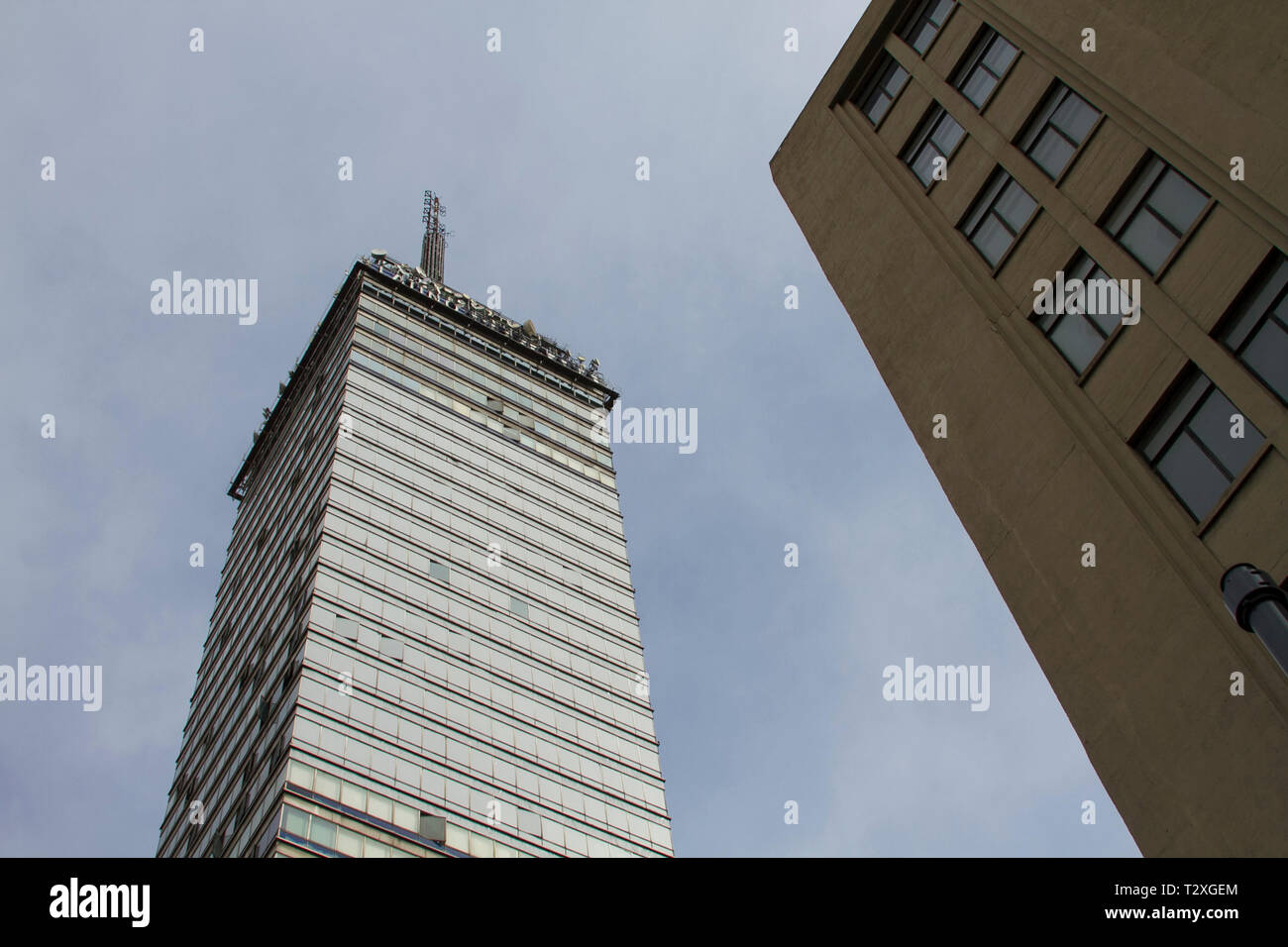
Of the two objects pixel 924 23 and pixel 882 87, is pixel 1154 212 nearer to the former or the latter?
pixel 924 23

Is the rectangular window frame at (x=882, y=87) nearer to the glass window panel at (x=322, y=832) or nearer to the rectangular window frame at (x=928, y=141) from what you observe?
the rectangular window frame at (x=928, y=141)

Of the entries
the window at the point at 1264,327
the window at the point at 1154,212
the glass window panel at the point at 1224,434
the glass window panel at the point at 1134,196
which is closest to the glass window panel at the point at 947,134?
the glass window panel at the point at 1134,196

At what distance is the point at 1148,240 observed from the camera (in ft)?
74.7

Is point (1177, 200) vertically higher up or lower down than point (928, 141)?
lower down

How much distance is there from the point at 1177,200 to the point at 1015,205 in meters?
4.96

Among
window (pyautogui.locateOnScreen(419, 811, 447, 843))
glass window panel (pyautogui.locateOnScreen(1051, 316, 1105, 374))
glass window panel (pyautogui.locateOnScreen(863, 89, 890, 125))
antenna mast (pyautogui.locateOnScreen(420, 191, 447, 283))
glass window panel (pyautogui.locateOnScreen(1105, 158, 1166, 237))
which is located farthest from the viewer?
antenna mast (pyautogui.locateOnScreen(420, 191, 447, 283))

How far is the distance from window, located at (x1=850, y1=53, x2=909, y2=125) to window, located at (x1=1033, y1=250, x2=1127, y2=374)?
11.4 m

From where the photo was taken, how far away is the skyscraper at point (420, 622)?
40.4 metres

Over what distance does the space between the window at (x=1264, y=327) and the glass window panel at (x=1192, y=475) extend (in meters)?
1.69

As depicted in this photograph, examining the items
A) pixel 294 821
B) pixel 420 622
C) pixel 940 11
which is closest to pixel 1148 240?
pixel 940 11

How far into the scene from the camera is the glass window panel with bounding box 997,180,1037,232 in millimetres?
26453

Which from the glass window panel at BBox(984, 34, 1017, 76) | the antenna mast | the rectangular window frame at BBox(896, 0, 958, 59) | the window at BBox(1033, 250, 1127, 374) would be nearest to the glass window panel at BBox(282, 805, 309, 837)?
the window at BBox(1033, 250, 1127, 374)

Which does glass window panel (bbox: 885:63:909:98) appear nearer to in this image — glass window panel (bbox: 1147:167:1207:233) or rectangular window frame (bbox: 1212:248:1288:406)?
glass window panel (bbox: 1147:167:1207:233)
